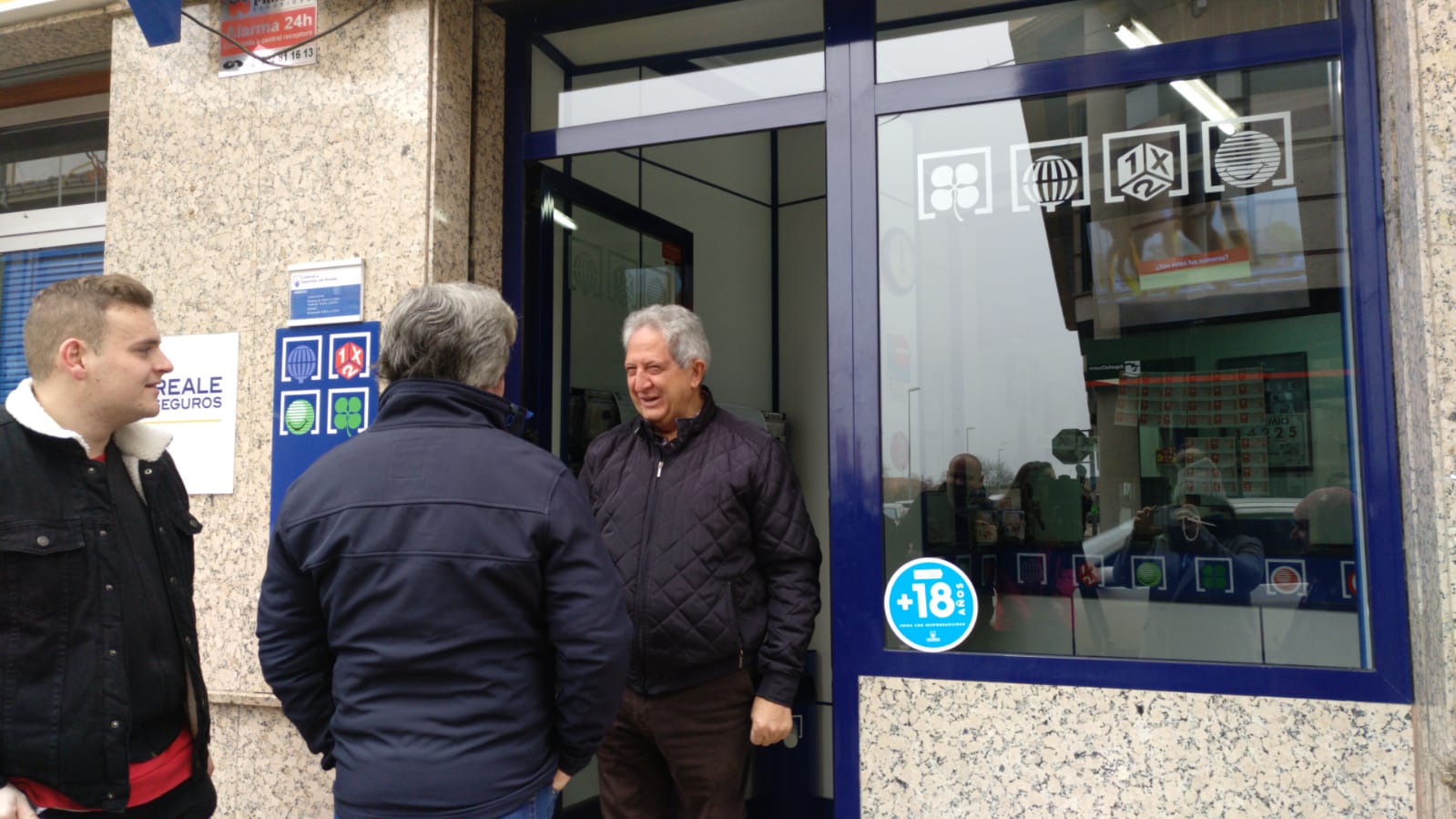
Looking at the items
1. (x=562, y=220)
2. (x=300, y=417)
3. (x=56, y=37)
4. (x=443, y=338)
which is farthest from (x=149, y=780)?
(x=56, y=37)

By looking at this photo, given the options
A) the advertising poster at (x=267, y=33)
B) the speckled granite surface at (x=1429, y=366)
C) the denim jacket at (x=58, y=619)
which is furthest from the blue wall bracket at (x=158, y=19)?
the speckled granite surface at (x=1429, y=366)

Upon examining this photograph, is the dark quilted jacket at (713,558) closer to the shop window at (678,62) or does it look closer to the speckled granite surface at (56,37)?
the shop window at (678,62)

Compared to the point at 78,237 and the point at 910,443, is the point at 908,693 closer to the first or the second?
the point at 910,443

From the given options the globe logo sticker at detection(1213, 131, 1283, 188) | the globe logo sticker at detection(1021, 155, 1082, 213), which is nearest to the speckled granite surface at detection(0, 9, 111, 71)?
the globe logo sticker at detection(1021, 155, 1082, 213)

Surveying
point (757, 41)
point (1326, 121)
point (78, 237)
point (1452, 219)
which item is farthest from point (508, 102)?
point (1452, 219)

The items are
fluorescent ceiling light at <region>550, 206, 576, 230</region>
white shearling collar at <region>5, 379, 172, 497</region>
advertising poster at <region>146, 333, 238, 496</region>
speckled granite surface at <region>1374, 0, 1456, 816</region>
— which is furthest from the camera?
fluorescent ceiling light at <region>550, 206, 576, 230</region>

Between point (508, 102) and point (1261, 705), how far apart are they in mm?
3029

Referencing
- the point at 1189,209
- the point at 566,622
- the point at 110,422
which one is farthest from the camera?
the point at 1189,209

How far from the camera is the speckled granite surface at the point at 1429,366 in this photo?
7.54 ft

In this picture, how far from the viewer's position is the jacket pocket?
1934 millimetres

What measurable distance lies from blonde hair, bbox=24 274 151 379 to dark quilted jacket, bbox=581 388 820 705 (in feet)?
4.38

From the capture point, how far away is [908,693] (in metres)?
2.89

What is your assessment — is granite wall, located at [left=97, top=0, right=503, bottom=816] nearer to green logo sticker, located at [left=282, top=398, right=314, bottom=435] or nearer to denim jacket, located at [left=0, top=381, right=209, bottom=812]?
green logo sticker, located at [left=282, top=398, right=314, bottom=435]

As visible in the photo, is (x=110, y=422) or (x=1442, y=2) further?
(x=1442, y=2)
